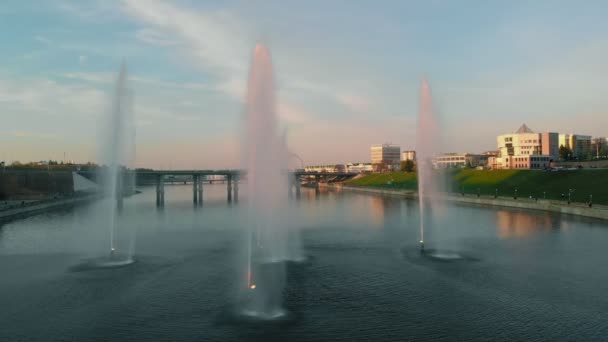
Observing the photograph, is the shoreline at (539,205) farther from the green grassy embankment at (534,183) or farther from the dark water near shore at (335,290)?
the dark water near shore at (335,290)

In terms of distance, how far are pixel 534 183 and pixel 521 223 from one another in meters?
40.6

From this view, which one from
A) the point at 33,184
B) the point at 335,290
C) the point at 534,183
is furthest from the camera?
the point at 33,184

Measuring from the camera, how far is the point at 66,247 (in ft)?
118

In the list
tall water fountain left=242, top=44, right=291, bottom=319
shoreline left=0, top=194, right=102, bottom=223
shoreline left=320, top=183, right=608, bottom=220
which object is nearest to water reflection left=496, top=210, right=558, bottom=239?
shoreline left=320, top=183, right=608, bottom=220

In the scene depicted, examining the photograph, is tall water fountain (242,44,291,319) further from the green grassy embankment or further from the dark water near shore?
the green grassy embankment

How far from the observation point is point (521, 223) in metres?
48.7

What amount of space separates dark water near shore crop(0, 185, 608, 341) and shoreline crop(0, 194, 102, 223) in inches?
851

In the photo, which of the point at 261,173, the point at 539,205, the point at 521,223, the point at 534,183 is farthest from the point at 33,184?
the point at 534,183

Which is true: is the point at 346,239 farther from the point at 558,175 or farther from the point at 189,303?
the point at 558,175

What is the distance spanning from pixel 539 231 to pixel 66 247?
1764 inches

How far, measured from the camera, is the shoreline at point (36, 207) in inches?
2306

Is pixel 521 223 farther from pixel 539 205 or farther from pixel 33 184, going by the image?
pixel 33 184

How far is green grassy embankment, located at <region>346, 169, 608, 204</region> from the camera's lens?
68.0 meters

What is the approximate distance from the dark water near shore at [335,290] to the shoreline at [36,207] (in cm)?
2161
